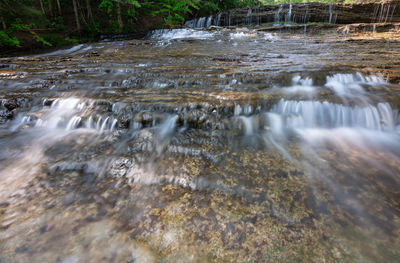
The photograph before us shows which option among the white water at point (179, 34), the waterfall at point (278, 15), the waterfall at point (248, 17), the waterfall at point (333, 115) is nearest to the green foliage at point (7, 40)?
the white water at point (179, 34)

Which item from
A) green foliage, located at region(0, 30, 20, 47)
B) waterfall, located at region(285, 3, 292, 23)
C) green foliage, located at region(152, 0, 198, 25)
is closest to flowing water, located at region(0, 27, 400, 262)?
green foliage, located at region(0, 30, 20, 47)

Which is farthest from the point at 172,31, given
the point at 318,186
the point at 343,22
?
the point at 318,186

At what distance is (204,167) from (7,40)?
548 inches

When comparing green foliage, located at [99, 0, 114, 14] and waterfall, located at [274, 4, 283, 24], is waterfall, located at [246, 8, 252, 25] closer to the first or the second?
waterfall, located at [274, 4, 283, 24]

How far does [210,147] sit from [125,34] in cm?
1581

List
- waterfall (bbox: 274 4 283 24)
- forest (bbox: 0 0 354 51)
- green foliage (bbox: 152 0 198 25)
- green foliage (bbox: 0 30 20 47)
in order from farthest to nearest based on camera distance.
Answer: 1. green foliage (bbox: 152 0 198 25)
2. waterfall (bbox: 274 4 283 24)
3. forest (bbox: 0 0 354 51)
4. green foliage (bbox: 0 30 20 47)

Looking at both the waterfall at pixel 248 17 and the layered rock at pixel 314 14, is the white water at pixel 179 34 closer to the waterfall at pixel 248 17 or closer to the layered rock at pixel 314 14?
the layered rock at pixel 314 14

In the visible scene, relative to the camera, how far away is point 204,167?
2.26 metres

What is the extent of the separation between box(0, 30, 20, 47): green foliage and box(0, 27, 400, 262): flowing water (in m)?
8.05

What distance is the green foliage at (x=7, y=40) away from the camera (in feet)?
32.3

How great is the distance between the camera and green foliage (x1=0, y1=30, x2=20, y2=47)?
9.86 m

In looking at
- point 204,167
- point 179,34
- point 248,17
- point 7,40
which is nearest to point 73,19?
point 7,40

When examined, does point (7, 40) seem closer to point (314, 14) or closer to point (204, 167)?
point (204, 167)

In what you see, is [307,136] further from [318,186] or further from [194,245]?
[194,245]
